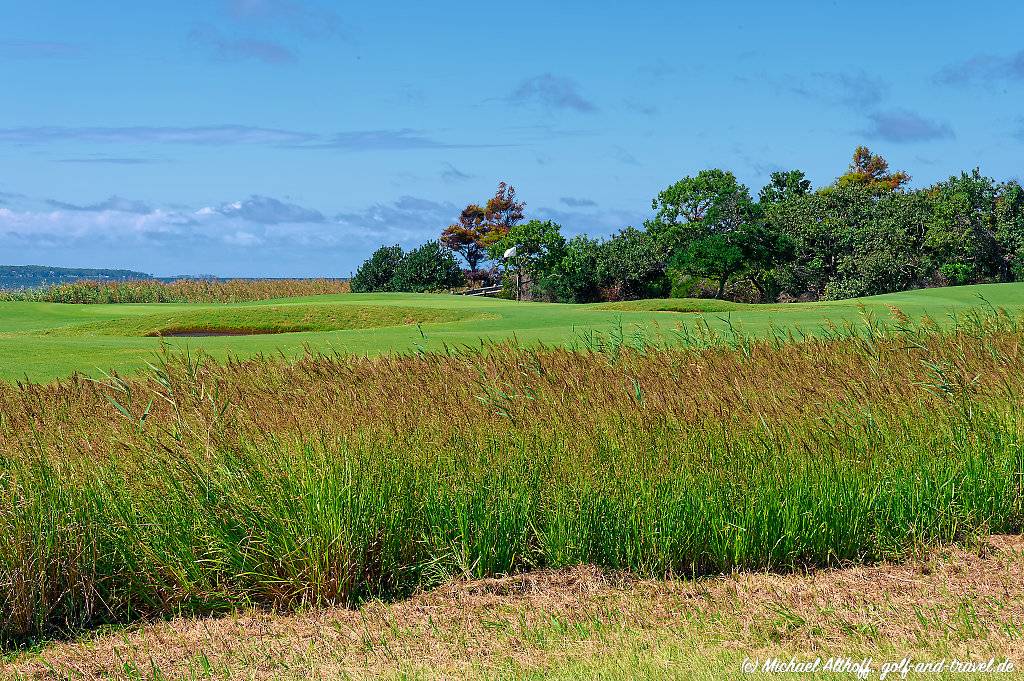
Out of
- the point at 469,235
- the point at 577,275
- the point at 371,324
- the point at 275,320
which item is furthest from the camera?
the point at 469,235

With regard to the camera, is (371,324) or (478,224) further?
(478,224)

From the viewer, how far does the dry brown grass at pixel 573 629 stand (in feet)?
15.0

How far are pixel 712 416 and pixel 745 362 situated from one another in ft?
8.16

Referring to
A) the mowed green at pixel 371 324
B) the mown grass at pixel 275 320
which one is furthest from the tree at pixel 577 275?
the mown grass at pixel 275 320

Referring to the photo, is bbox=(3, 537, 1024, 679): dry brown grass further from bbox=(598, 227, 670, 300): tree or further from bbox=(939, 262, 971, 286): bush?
bbox=(939, 262, 971, 286): bush

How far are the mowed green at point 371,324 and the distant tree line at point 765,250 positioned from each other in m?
9.34

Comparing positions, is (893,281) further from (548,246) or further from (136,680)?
(136,680)

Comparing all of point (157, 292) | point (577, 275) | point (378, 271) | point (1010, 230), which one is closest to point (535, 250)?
point (577, 275)

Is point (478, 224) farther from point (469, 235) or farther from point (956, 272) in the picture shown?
point (956, 272)

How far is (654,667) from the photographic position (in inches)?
171

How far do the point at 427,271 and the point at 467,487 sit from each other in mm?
41069

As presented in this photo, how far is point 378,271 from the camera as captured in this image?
154ft

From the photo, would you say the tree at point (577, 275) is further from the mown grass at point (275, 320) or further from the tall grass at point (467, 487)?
the tall grass at point (467, 487)

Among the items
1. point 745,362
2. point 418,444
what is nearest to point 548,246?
point 745,362
